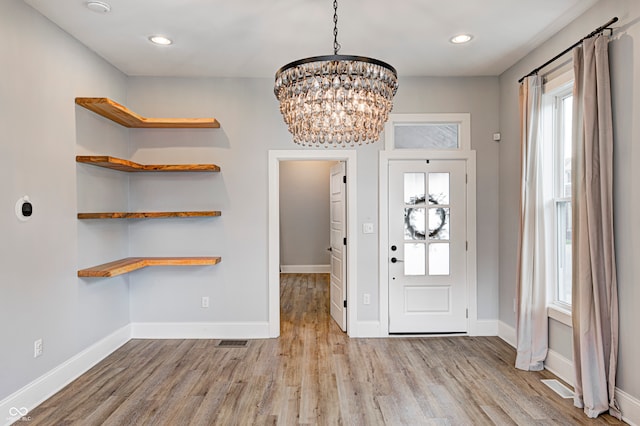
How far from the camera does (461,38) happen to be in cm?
330

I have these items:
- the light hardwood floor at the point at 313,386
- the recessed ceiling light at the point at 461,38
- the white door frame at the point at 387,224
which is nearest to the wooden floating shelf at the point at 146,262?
the light hardwood floor at the point at 313,386

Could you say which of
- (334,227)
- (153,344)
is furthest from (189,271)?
(334,227)

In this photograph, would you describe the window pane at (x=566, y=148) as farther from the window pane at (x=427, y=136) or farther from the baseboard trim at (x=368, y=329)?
the baseboard trim at (x=368, y=329)

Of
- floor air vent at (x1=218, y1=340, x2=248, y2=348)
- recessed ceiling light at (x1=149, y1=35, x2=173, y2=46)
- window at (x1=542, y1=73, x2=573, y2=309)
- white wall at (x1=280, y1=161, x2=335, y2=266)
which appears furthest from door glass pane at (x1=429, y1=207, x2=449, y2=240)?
white wall at (x1=280, y1=161, x2=335, y2=266)

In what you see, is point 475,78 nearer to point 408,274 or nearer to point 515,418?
point 408,274

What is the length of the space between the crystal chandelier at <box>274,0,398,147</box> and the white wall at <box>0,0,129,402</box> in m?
1.92

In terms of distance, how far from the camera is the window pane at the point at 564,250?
321 cm

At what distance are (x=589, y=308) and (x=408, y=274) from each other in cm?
186

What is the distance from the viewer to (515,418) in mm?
2553

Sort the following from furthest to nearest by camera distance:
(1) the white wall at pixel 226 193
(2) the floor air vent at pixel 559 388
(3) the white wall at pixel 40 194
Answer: (1) the white wall at pixel 226 193 → (2) the floor air vent at pixel 559 388 → (3) the white wall at pixel 40 194

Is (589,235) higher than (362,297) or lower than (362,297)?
higher

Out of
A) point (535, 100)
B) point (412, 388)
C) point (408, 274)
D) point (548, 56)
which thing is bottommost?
point (412, 388)

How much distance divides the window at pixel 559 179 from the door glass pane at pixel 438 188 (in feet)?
3.54

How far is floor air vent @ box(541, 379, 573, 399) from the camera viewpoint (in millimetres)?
2865
